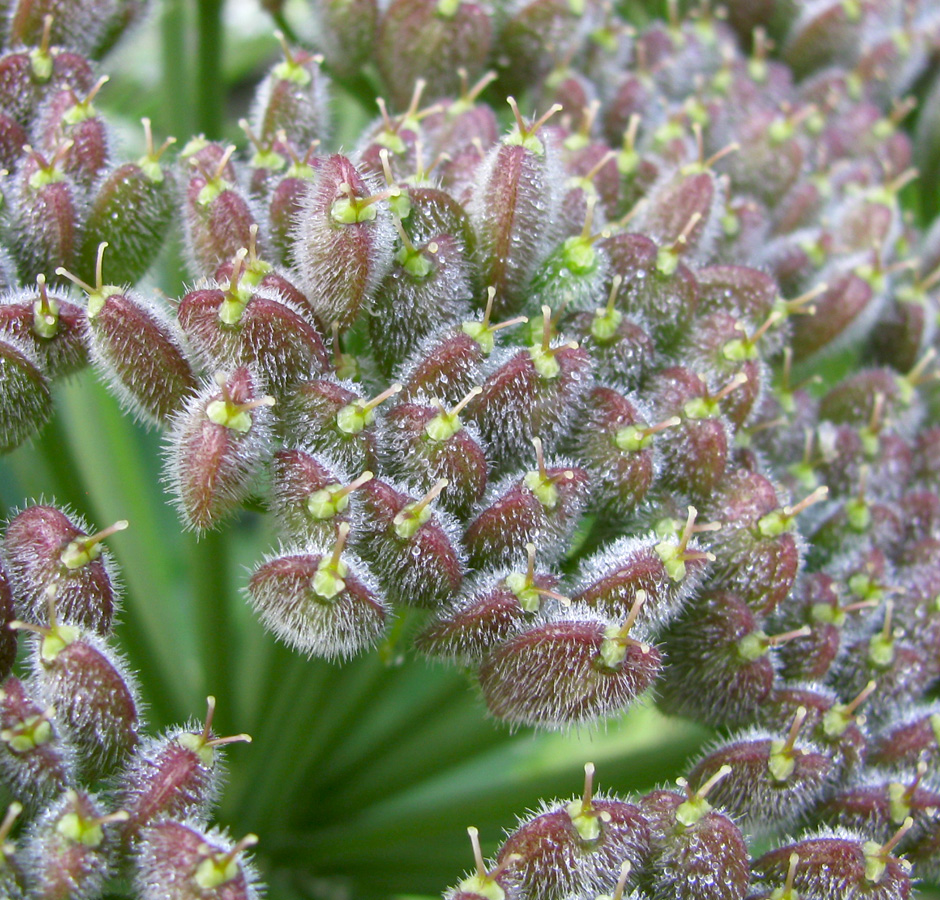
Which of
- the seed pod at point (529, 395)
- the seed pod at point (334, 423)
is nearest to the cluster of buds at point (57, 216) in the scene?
the seed pod at point (334, 423)

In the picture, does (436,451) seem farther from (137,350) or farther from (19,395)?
(19,395)

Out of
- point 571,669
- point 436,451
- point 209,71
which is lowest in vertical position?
point 571,669

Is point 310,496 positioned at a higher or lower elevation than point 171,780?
higher

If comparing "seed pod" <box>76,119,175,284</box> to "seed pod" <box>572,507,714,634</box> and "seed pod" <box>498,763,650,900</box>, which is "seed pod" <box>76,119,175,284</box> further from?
"seed pod" <box>498,763,650,900</box>

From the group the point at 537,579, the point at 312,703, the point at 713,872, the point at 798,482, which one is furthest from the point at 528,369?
the point at 312,703

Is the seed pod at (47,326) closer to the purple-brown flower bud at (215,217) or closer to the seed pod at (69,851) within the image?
the purple-brown flower bud at (215,217)

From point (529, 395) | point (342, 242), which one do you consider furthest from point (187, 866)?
point (342, 242)

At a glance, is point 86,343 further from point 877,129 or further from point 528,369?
point 877,129

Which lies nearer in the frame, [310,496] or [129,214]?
[310,496]
